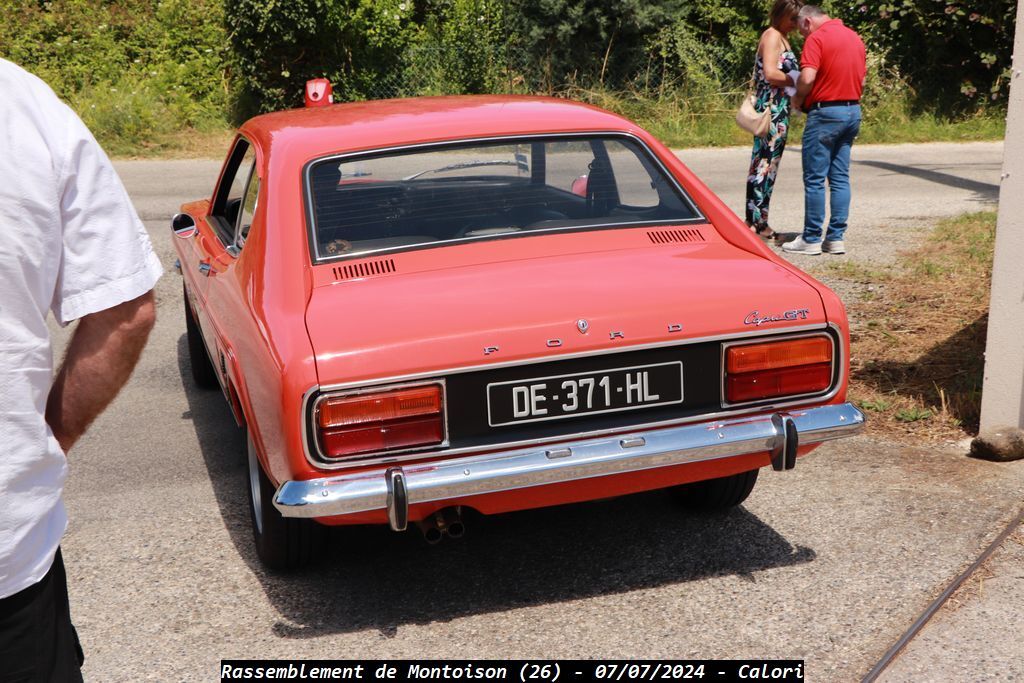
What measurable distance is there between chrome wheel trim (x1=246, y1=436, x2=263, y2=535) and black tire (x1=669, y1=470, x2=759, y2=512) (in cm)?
149

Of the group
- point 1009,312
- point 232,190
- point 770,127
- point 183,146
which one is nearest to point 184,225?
point 232,190

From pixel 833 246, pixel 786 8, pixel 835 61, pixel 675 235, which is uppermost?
pixel 786 8

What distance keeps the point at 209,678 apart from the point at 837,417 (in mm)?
1995

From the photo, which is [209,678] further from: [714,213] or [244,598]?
[714,213]

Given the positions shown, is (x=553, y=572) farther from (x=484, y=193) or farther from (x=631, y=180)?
(x=631, y=180)

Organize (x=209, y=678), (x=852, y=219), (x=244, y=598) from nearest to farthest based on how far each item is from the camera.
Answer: (x=209, y=678) < (x=244, y=598) < (x=852, y=219)

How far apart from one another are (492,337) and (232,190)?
253cm

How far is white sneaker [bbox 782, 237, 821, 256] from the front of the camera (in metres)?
8.38

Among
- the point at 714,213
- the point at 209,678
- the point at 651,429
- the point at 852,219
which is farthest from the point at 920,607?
the point at 852,219

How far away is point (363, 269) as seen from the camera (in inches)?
144

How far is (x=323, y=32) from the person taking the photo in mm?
17406

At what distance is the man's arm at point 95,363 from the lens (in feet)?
5.87

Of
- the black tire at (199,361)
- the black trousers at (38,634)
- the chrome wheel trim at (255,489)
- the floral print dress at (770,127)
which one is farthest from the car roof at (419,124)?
the floral print dress at (770,127)

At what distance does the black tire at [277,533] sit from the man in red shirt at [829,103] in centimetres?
537
